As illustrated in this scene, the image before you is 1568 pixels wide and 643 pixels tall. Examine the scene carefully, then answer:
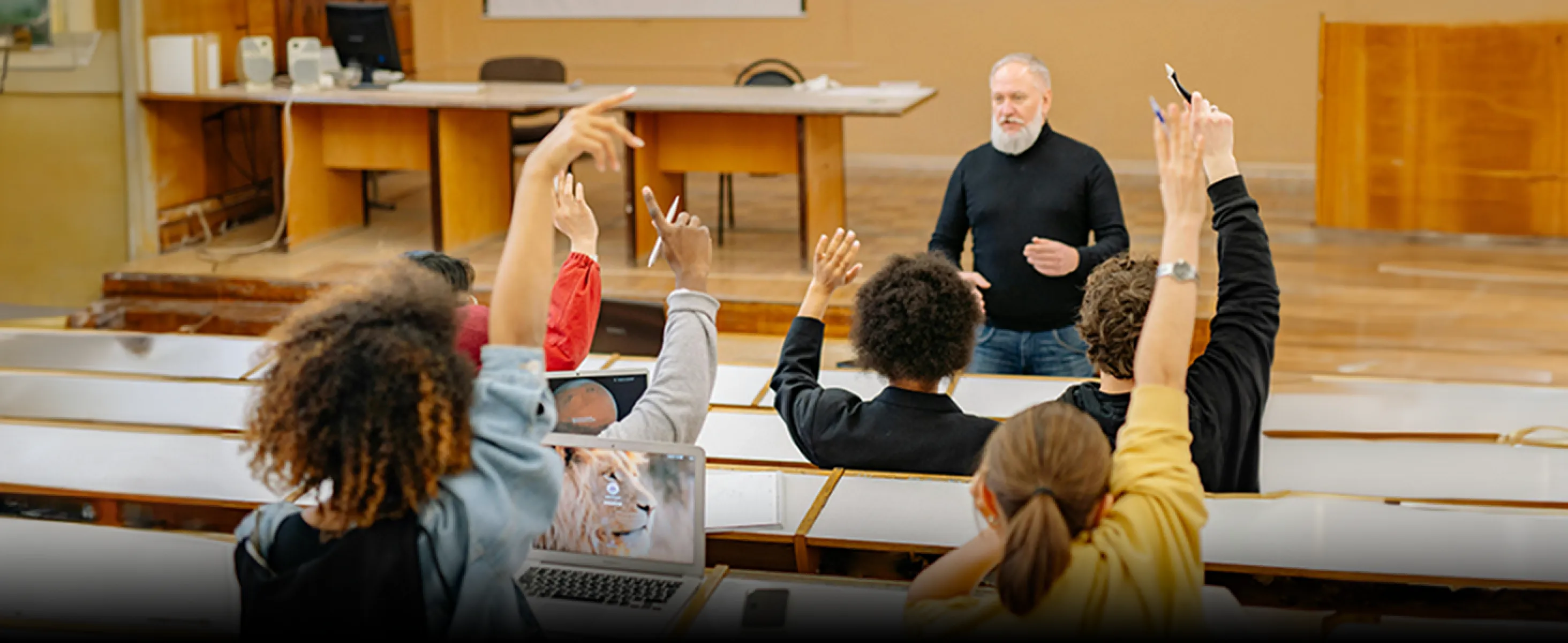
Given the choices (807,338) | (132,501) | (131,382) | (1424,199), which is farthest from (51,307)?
(1424,199)

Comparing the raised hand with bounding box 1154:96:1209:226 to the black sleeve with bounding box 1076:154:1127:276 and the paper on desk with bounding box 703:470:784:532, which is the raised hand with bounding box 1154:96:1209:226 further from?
the black sleeve with bounding box 1076:154:1127:276

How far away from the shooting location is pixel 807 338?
7.45 feet

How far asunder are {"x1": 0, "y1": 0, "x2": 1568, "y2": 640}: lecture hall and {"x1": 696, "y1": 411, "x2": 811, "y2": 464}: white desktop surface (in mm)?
14

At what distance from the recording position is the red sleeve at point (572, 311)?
2.39 m

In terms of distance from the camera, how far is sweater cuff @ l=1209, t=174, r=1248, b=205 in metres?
1.91

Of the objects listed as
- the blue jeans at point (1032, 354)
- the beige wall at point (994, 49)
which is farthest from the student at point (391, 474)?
the beige wall at point (994, 49)

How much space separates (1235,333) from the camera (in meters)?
1.96

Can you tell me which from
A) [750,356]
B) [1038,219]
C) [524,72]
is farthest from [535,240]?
[524,72]

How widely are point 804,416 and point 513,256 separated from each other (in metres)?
0.83

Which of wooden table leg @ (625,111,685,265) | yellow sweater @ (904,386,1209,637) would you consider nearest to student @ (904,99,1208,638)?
yellow sweater @ (904,386,1209,637)

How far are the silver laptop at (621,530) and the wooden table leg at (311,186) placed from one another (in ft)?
14.3

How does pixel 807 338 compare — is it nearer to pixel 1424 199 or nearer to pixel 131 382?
pixel 131 382

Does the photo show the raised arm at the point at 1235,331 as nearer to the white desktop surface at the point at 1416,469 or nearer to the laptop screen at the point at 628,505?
the white desktop surface at the point at 1416,469

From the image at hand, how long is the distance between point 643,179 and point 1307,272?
8.91 ft
